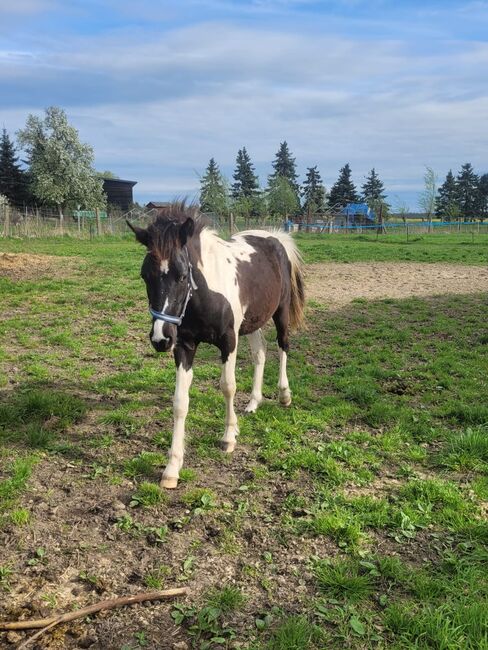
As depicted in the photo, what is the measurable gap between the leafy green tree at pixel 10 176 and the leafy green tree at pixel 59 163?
8.51 ft

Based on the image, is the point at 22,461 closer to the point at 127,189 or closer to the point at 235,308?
the point at 235,308

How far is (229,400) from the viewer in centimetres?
449

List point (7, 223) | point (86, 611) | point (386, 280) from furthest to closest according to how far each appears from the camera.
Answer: point (7, 223) → point (386, 280) → point (86, 611)

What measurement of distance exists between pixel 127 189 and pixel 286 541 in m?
70.3

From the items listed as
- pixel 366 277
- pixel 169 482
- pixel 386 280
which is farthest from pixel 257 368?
pixel 366 277

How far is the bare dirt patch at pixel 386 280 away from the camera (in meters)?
12.3

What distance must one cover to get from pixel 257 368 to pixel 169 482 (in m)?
2.06

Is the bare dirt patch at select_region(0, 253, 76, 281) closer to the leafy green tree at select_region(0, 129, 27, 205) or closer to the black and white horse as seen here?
the black and white horse

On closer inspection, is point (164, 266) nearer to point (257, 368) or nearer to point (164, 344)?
point (164, 344)

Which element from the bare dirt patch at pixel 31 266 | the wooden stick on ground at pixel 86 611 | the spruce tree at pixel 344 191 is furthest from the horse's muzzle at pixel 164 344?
the spruce tree at pixel 344 191

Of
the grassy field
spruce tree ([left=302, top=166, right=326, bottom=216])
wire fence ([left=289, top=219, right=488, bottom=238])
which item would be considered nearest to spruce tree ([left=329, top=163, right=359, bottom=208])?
spruce tree ([left=302, top=166, right=326, bottom=216])

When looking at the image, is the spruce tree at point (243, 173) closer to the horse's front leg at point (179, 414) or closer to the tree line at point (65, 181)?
the tree line at point (65, 181)

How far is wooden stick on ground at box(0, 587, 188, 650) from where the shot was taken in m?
2.40

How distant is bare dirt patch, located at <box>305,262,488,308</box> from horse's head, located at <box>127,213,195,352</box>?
301 inches
